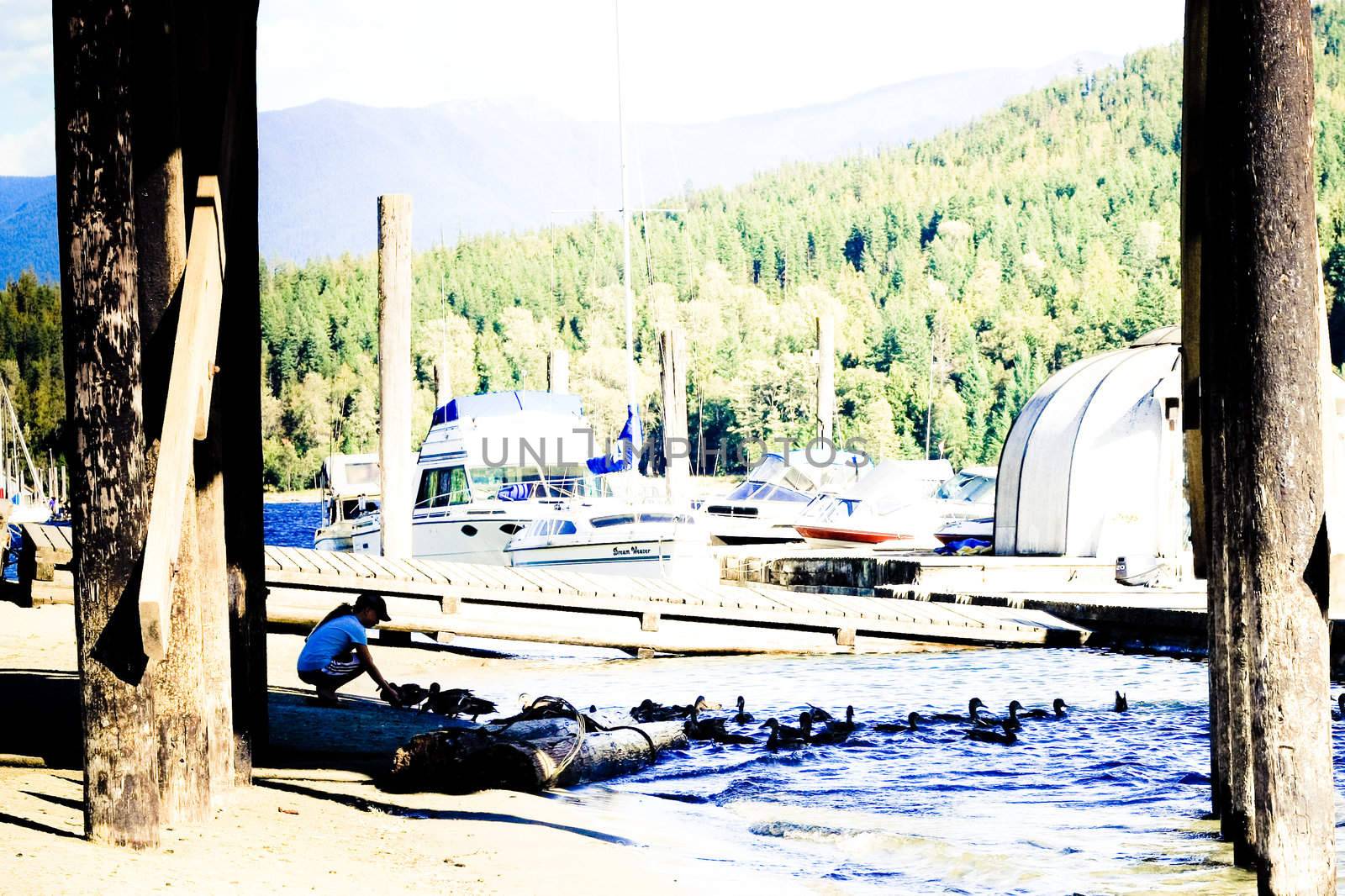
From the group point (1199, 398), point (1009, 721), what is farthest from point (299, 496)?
point (1199, 398)

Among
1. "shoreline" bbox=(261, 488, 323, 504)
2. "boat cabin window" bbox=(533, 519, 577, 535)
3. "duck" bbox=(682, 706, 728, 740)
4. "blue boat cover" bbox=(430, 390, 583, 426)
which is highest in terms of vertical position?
"blue boat cover" bbox=(430, 390, 583, 426)

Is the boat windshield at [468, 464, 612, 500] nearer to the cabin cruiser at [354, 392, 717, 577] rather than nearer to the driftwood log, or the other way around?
the cabin cruiser at [354, 392, 717, 577]

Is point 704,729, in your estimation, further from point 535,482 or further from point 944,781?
point 535,482

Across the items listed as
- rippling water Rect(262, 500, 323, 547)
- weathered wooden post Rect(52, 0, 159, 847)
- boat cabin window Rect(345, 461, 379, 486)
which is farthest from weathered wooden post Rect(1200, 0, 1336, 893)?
boat cabin window Rect(345, 461, 379, 486)

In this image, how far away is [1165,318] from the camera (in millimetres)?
121625

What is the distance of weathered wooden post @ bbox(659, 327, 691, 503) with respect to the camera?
2889 centimetres

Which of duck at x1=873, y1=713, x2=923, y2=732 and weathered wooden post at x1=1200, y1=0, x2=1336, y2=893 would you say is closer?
weathered wooden post at x1=1200, y1=0, x2=1336, y2=893

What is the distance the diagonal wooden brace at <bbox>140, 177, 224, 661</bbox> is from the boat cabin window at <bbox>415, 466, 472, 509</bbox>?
2422 cm

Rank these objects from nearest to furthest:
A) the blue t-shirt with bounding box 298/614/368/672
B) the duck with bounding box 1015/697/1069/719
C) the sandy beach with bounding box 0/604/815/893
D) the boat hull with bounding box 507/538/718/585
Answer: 1. the sandy beach with bounding box 0/604/815/893
2. the blue t-shirt with bounding box 298/614/368/672
3. the duck with bounding box 1015/697/1069/719
4. the boat hull with bounding box 507/538/718/585

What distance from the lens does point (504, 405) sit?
32.3 metres

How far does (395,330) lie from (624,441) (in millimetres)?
13201

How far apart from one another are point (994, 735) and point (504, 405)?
22.0 metres

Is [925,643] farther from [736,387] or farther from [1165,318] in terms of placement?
[1165,318]

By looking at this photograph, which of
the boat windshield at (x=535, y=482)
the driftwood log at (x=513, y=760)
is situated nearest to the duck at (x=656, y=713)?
the driftwood log at (x=513, y=760)
